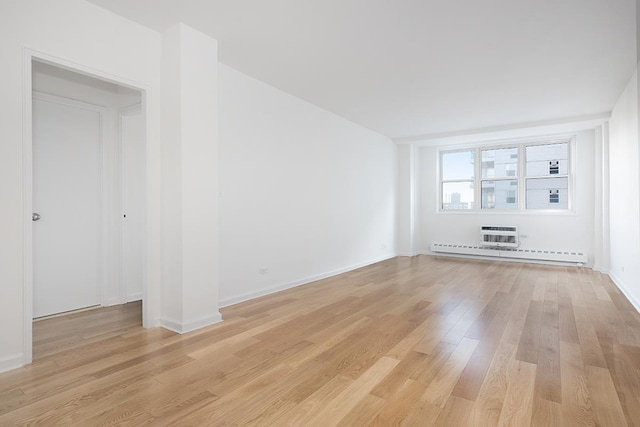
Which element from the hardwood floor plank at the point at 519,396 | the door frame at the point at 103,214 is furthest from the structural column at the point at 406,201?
the door frame at the point at 103,214

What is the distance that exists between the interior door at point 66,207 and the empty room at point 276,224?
0.02 metres

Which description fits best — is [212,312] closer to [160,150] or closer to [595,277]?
[160,150]

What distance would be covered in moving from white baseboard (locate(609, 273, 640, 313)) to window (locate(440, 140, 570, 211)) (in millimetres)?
1969

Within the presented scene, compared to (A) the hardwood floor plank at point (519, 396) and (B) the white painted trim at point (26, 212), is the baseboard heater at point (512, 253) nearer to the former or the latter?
(A) the hardwood floor plank at point (519, 396)

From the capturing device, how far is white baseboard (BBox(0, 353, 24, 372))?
231 cm

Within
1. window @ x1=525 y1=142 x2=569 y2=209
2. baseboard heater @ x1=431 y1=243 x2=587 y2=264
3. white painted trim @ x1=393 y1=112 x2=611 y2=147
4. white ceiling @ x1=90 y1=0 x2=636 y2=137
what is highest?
white ceiling @ x1=90 y1=0 x2=636 y2=137

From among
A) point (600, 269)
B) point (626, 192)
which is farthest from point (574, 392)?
point (600, 269)

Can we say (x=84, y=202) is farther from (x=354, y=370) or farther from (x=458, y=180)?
(x=458, y=180)

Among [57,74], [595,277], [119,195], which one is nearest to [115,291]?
[119,195]

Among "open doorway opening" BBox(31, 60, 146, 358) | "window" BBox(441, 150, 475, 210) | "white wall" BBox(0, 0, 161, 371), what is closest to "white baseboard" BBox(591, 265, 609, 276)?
"window" BBox(441, 150, 475, 210)

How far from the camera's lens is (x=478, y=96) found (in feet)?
16.2

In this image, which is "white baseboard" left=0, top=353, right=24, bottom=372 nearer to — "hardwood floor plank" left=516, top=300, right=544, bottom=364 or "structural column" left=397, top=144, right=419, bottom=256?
"hardwood floor plank" left=516, top=300, right=544, bottom=364

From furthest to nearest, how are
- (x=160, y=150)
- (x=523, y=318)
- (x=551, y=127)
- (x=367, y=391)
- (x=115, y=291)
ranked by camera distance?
(x=551, y=127), (x=115, y=291), (x=523, y=318), (x=160, y=150), (x=367, y=391)

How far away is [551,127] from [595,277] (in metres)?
2.77
